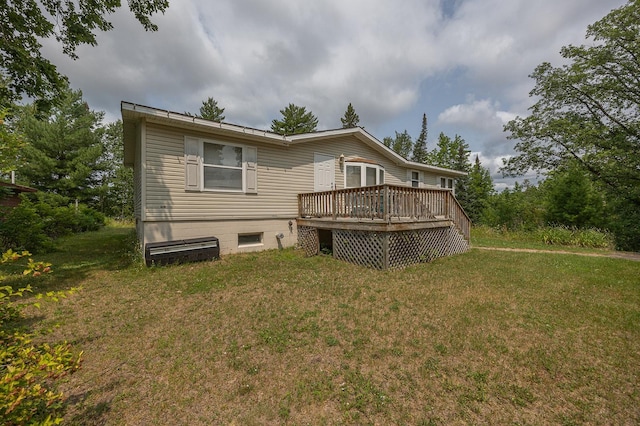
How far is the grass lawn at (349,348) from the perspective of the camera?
7.94 ft

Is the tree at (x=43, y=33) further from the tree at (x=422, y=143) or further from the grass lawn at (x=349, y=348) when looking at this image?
the tree at (x=422, y=143)

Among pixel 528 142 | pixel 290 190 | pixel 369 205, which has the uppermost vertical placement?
pixel 528 142

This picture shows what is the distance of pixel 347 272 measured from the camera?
638 cm

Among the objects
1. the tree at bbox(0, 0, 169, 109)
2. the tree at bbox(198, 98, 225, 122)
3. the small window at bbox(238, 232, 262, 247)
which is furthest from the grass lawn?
the tree at bbox(198, 98, 225, 122)

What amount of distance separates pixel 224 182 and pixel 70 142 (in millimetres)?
19935

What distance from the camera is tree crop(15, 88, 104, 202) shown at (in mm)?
18406

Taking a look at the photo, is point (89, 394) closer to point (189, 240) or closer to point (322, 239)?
point (189, 240)

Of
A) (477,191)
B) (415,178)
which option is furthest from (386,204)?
(477,191)

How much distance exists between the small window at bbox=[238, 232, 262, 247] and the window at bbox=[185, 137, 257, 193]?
1568 millimetres

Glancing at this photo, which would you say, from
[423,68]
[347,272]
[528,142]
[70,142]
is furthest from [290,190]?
[70,142]

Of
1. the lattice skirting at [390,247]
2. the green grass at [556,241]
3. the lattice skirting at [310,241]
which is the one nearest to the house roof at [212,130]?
the lattice skirting at [310,241]

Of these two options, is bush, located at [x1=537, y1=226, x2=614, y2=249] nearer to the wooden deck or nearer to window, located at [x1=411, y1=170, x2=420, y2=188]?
window, located at [x1=411, y1=170, x2=420, y2=188]

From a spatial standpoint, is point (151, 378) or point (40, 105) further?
point (40, 105)

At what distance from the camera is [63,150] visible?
63.9ft
